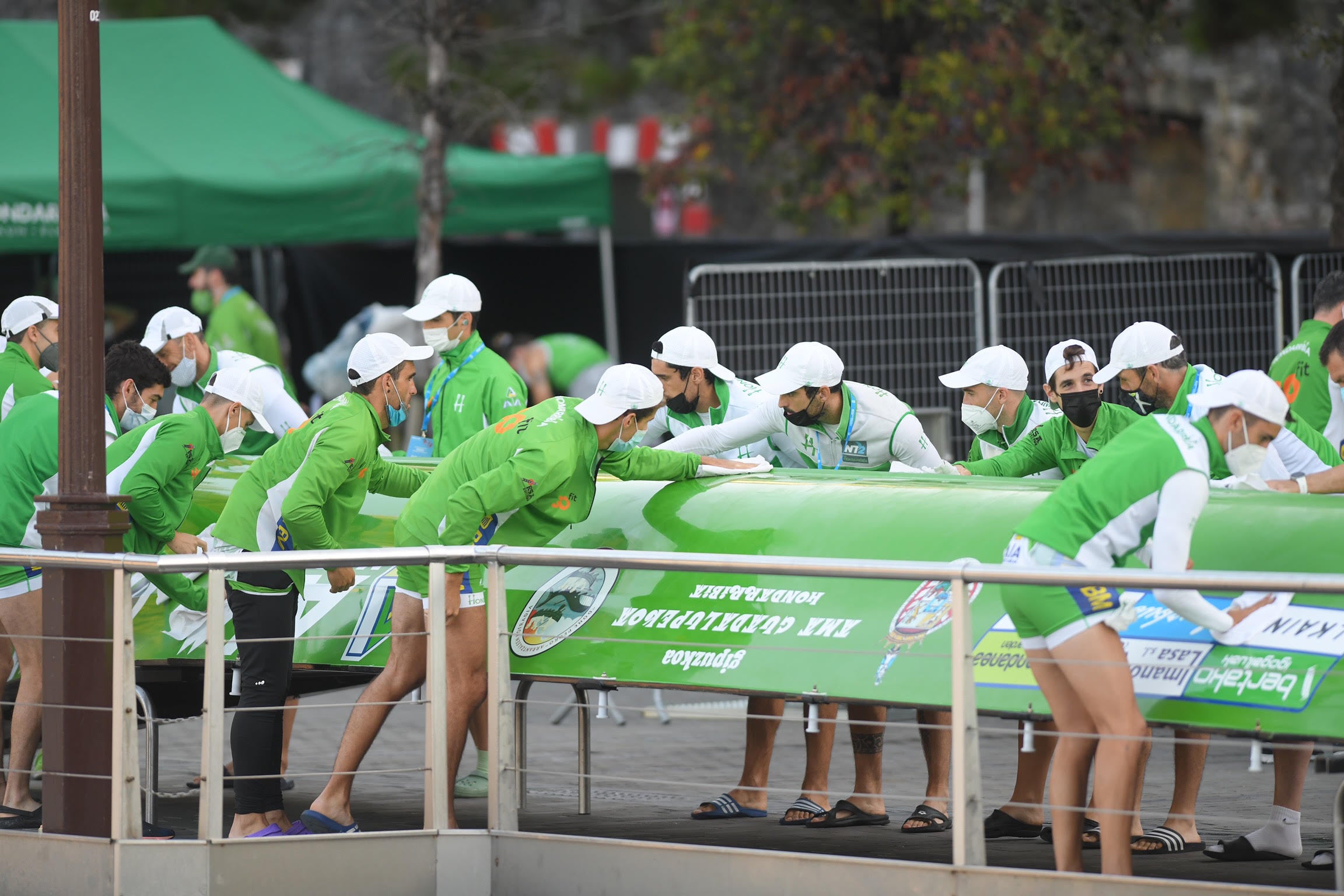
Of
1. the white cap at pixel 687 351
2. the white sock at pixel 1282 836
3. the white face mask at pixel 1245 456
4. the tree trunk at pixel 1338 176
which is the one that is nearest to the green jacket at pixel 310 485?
the white cap at pixel 687 351

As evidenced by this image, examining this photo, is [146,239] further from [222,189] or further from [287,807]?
[287,807]

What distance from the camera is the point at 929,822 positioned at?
7.22m

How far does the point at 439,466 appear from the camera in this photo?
→ 23.3 feet

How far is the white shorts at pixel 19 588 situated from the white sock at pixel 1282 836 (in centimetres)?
486

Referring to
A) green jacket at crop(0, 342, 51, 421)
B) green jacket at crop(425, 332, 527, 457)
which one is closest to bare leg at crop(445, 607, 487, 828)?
green jacket at crop(425, 332, 527, 457)

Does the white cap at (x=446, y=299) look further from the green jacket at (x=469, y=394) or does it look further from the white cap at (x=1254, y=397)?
the white cap at (x=1254, y=397)

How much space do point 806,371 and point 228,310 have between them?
556 centimetres

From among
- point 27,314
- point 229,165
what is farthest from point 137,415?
point 229,165

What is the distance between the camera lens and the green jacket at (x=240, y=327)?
12008 millimetres

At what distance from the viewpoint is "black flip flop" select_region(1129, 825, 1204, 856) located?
6750 millimetres

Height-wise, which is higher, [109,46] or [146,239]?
[109,46]

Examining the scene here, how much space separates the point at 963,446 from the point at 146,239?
6.37 meters

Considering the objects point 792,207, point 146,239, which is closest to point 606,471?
point 146,239

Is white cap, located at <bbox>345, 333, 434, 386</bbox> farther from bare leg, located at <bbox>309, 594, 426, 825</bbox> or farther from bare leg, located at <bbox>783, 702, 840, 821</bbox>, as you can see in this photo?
bare leg, located at <bbox>783, 702, 840, 821</bbox>
